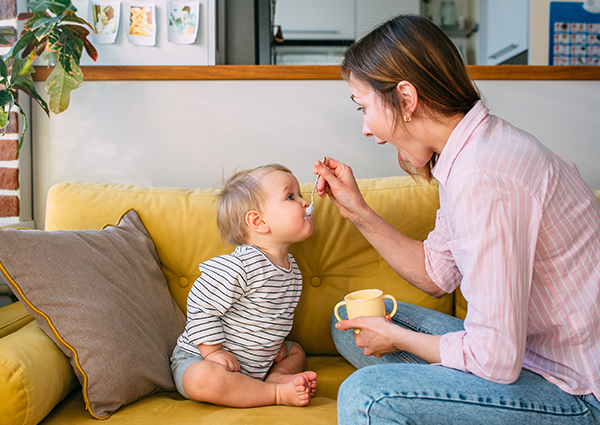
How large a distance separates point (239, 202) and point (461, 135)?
638 mm

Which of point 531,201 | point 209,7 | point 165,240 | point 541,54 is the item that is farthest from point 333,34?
point 531,201

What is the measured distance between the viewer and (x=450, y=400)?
29.7 inches

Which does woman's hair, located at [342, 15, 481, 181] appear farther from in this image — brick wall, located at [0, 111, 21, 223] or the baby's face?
brick wall, located at [0, 111, 21, 223]

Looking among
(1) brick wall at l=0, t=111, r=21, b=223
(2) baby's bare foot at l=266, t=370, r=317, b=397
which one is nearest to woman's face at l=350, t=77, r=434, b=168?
(2) baby's bare foot at l=266, t=370, r=317, b=397

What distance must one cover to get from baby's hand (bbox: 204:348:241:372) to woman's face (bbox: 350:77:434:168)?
2.12 feet

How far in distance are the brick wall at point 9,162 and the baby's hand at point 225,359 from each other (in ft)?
3.43

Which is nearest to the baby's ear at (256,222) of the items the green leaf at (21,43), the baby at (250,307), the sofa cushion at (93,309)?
the baby at (250,307)

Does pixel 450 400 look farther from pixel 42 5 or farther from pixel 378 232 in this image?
pixel 42 5

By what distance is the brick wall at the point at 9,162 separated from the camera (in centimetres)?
164

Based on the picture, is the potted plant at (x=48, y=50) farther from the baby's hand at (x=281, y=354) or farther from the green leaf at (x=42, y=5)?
the baby's hand at (x=281, y=354)

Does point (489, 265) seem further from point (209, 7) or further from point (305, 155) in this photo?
point (209, 7)

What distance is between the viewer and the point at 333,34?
387cm

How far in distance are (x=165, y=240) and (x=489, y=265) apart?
0.98 meters

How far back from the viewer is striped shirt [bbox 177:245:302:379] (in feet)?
3.73
